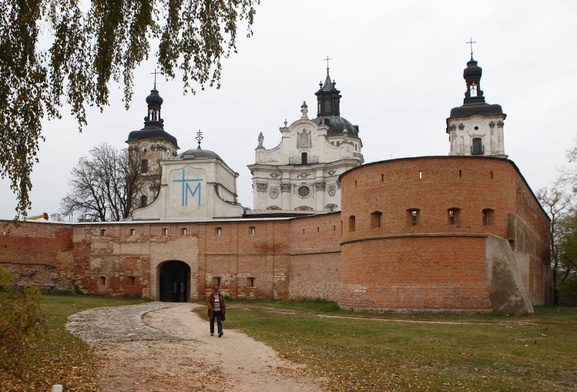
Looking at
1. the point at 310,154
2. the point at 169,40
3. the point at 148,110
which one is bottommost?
the point at 169,40

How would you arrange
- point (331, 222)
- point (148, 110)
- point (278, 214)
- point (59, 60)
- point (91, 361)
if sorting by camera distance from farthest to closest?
point (148, 110) < point (278, 214) < point (331, 222) < point (91, 361) < point (59, 60)

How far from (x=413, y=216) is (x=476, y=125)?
32.4 meters

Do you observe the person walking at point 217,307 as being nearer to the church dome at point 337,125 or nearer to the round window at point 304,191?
the round window at point 304,191

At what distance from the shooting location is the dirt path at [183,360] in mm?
7938

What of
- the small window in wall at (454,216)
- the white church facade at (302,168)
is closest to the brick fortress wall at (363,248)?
the small window in wall at (454,216)

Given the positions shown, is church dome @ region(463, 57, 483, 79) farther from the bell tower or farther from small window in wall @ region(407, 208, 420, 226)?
small window in wall @ region(407, 208, 420, 226)

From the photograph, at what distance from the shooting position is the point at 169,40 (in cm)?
789

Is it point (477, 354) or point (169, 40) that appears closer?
point (169, 40)

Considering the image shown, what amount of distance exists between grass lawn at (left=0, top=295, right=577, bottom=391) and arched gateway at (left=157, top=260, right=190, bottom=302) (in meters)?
13.9

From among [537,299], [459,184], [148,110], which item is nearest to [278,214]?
[537,299]

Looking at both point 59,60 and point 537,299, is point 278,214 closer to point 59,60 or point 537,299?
point 537,299

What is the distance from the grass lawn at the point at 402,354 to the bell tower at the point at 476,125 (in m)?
33.4

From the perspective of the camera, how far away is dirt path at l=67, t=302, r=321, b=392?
7938 mm

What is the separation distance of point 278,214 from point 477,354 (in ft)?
87.6
